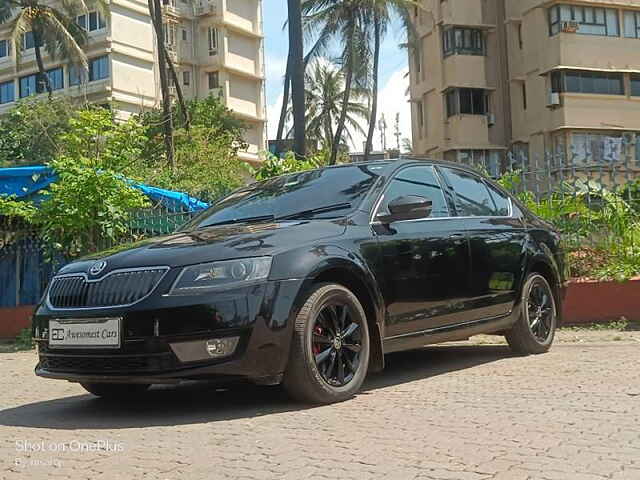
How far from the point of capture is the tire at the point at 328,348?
4.86 metres

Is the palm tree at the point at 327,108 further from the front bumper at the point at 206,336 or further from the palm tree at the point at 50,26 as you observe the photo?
the front bumper at the point at 206,336

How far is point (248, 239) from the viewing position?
16.5ft

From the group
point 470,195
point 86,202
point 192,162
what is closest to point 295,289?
point 470,195

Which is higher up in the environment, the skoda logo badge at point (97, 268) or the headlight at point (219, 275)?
the skoda logo badge at point (97, 268)

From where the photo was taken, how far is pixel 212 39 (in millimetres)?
52844

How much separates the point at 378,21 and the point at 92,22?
68.2 feet

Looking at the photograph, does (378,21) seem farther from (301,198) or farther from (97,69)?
(301,198)

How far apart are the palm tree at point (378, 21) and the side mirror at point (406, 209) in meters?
29.0

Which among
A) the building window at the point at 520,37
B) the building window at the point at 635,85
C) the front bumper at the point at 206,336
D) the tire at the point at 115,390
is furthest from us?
the building window at the point at 520,37

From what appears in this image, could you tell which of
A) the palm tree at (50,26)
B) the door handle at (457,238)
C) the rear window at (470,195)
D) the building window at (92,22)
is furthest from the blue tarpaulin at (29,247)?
the building window at (92,22)

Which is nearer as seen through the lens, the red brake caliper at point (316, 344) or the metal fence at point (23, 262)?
the red brake caliper at point (316, 344)

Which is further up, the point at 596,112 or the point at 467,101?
the point at 467,101

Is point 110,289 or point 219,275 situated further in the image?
point 110,289

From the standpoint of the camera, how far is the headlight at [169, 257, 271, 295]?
4719 millimetres
